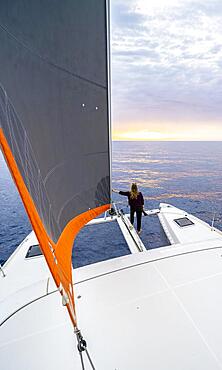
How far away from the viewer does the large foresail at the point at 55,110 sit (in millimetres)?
623

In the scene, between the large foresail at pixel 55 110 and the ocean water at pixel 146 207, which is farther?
the ocean water at pixel 146 207

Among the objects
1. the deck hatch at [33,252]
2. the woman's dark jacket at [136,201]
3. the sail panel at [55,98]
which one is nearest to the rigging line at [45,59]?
the sail panel at [55,98]

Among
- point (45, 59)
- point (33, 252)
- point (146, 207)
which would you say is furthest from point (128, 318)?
point (146, 207)

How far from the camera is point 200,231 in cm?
307

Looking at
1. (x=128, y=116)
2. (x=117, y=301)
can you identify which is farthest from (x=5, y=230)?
(x=128, y=116)

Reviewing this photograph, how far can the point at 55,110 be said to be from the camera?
104cm

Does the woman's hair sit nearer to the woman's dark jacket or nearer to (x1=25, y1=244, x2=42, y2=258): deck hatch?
the woman's dark jacket

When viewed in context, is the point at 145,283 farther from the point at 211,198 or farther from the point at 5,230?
the point at 211,198

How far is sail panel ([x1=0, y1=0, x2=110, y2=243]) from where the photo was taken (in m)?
0.66

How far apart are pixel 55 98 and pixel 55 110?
0.07 m

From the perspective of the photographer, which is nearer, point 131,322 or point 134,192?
point 131,322

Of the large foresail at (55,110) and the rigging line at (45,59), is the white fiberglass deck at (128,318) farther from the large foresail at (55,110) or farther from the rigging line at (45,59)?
the rigging line at (45,59)

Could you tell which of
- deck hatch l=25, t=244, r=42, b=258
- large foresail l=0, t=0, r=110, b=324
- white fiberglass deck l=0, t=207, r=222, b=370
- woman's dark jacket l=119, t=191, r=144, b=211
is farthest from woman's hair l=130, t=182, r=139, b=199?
deck hatch l=25, t=244, r=42, b=258

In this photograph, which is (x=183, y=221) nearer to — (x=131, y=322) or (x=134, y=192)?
(x=134, y=192)
